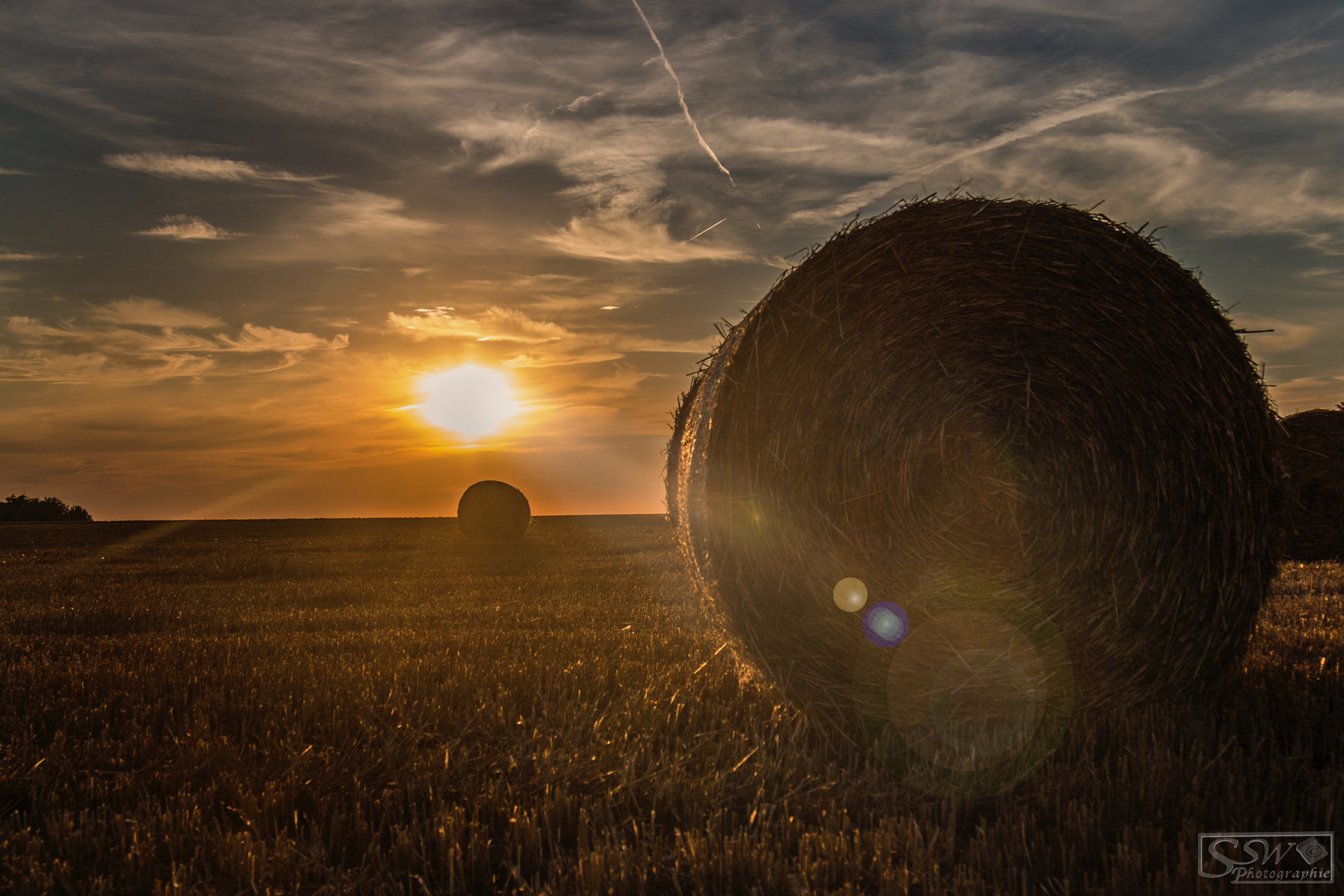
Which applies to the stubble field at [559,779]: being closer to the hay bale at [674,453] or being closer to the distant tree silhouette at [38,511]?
the hay bale at [674,453]

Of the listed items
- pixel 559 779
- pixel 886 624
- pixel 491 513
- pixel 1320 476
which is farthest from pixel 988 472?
pixel 491 513

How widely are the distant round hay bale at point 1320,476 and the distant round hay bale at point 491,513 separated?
1673 centimetres

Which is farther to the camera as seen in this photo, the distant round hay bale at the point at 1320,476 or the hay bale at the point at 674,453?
the distant round hay bale at the point at 1320,476

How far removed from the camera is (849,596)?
4.57 meters

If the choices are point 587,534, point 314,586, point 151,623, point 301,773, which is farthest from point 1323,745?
point 587,534

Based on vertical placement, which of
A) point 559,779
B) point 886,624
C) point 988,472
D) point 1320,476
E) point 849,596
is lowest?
point 559,779

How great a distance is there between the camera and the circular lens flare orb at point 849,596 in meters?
4.57

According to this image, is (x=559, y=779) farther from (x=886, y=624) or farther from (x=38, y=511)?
(x=38, y=511)

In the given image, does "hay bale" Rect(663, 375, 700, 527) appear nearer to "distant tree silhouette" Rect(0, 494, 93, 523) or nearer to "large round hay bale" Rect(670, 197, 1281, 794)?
"large round hay bale" Rect(670, 197, 1281, 794)

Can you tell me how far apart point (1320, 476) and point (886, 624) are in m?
10.6

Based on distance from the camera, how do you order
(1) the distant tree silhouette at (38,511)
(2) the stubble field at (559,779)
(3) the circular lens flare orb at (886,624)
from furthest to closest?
(1) the distant tree silhouette at (38,511) < (3) the circular lens flare orb at (886,624) < (2) the stubble field at (559,779)

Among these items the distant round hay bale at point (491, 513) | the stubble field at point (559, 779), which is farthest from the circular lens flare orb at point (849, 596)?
the distant round hay bale at point (491, 513)

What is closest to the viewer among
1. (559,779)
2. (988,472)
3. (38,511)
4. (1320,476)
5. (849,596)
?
(559,779)

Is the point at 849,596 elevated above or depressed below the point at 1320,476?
below
